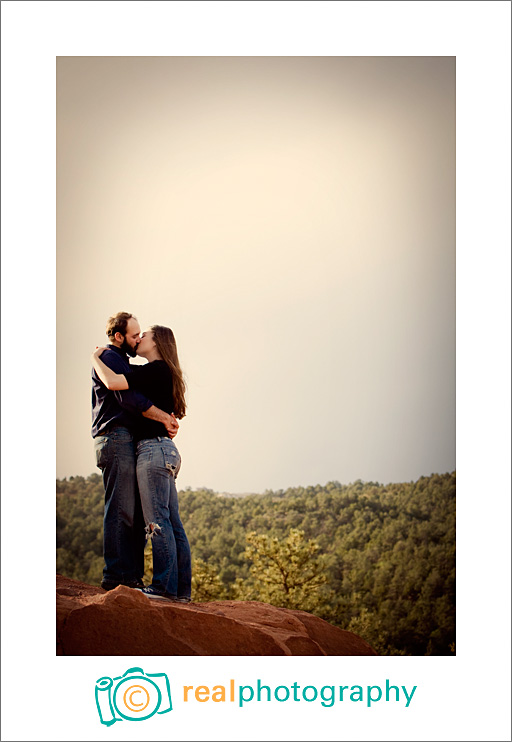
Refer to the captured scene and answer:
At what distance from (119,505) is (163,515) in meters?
0.27

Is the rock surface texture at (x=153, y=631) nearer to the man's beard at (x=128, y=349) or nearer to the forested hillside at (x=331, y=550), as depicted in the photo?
the forested hillside at (x=331, y=550)

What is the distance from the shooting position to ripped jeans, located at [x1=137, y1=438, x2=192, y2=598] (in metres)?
4.27

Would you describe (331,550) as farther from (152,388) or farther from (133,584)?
(152,388)

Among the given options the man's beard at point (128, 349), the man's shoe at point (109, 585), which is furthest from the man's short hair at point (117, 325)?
the man's shoe at point (109, 585)

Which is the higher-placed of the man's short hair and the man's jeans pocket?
the man's short hair

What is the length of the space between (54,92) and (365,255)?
7.71ft

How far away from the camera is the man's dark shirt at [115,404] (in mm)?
4402

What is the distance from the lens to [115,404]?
4.45 m

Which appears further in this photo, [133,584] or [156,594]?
[133,584]

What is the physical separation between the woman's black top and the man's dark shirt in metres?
0.03

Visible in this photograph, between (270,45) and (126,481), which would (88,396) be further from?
(270,45)

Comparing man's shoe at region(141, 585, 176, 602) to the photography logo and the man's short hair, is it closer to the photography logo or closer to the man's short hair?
the photography logo

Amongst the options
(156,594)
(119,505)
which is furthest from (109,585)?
(119,505)

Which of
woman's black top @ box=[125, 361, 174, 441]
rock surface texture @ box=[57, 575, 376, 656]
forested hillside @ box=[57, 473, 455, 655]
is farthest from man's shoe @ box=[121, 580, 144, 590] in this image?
forested hillside @ box=[57, 473, 455, 655]
